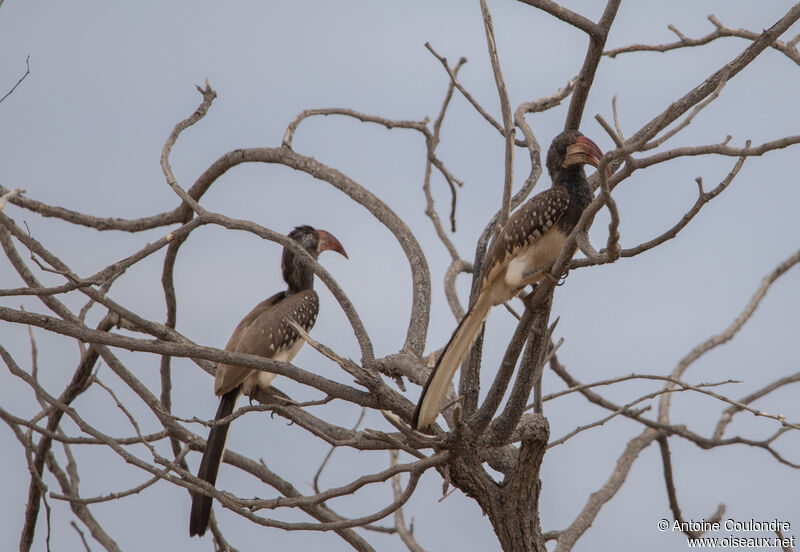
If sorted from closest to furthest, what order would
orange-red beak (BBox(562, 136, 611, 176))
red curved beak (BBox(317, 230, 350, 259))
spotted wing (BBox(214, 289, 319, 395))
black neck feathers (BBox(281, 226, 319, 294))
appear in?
1. orange-red beak (BBox(562, 136, 611, 176))
2. spotted wing (BBox(214, 289, 319, 395))
3. black neck feathers (BBox(281, 226, 319, 294))
4. red curved beak (BBox(317, 230, 350, 259))

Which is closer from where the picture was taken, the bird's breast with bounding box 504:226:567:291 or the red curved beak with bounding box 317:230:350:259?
the bird's breast with bounding box 504:226:567:291

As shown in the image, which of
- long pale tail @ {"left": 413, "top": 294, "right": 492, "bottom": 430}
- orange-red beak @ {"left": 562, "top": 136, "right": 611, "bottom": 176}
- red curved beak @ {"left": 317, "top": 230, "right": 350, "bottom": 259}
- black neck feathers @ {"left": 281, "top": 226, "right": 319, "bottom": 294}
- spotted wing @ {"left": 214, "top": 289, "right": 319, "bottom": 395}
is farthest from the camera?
red curved beak @ {"left": 317, "top": 230, "right": 350, "bottom": 259}

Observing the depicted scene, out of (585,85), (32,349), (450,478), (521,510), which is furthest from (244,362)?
(32,349)

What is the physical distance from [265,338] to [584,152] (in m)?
1.97

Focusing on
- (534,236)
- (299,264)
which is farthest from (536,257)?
(299,264)

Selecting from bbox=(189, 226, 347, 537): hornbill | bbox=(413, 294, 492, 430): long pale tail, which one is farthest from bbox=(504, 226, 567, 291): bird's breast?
bbox=(189, 226, 347, 537): hornbill

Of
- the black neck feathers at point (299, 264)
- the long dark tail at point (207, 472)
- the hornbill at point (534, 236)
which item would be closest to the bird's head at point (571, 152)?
the hornbill at point (534, 236)

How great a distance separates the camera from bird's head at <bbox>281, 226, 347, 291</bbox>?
16.2 feet

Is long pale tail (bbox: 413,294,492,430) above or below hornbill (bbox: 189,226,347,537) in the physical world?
below

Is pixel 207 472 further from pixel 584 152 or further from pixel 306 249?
pixel 584 152

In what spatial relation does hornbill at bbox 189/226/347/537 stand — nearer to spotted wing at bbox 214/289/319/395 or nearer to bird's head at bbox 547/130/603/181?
spotted wing at bbox 214/289/319/395

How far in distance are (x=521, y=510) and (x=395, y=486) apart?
4.47ft

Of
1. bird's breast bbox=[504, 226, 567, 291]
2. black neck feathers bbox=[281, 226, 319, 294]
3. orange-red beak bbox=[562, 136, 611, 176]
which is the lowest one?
bird's breast bbox=[504, 226, 567, 291]

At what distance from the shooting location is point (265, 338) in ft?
14.2
